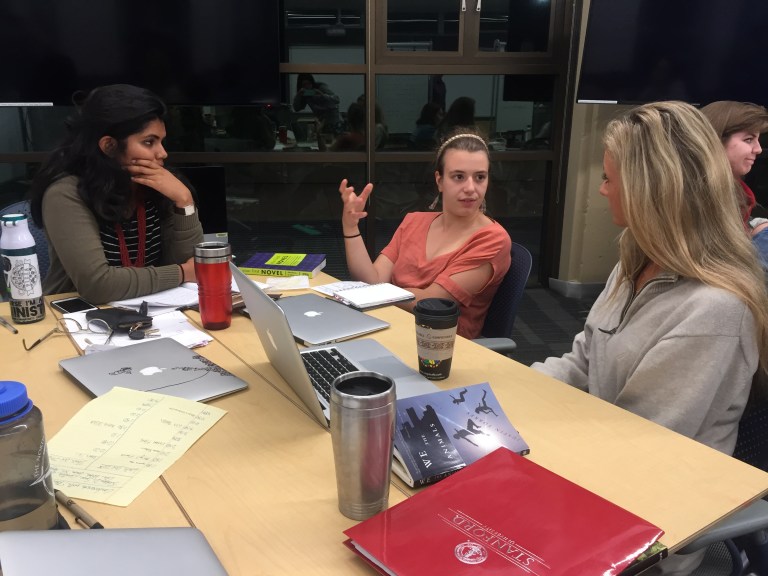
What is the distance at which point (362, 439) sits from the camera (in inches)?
32.1

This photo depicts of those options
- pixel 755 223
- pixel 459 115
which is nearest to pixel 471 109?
pixel 459 115

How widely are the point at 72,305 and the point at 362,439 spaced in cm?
136

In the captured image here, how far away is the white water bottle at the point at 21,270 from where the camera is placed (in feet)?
5.19

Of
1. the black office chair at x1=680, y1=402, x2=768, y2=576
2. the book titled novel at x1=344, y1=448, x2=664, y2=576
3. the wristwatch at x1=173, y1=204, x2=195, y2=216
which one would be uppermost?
the wristwatch at x1=173, y1=204, x2=195, y2=216

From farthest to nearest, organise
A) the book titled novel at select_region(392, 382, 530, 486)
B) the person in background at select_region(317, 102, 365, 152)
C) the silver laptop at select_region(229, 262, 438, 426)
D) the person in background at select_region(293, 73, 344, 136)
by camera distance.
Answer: the person in background at select_region(317, 102, 365, 152) → the person in background at select_region(293, 73, 344, 136) → the silver laptop at select_region(229, 262, 438, 426) → the book titled novel at select_region(392, 382, 530, 486)

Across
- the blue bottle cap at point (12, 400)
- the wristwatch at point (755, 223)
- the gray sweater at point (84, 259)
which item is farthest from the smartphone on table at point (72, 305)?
the wristwatch at point (755, 223)

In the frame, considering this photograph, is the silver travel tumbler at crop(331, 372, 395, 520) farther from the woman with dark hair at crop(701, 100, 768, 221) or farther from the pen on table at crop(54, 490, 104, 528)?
the woman with dark hair at crop(701, 100, 768, 221)

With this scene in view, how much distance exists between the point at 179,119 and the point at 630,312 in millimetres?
3401

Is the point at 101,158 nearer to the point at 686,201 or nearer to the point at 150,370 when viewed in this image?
the point at 150,370

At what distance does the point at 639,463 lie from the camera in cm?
102

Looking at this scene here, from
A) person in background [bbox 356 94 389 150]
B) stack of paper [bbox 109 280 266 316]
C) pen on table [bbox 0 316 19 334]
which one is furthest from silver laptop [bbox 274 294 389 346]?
person in background [bbox 356 94 389 150]

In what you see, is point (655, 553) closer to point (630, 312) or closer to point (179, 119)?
point (630, 312)

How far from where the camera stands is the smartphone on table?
1795 millimetres

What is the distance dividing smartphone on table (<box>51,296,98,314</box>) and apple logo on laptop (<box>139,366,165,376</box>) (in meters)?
0.58
